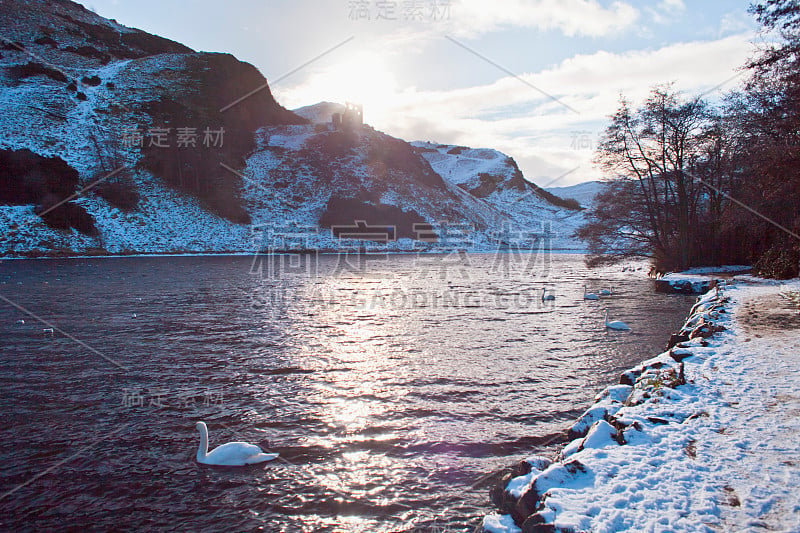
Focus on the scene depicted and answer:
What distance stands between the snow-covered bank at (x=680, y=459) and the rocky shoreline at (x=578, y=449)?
12mm

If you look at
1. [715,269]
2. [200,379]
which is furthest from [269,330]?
[715,269]

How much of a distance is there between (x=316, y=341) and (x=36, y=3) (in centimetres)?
10563

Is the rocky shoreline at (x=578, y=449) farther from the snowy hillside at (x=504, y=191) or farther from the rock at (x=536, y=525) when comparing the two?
the snowy hillside at (x=504, y=191)

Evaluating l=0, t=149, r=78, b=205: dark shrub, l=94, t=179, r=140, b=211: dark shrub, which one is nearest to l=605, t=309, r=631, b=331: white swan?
l=94, t=179, r=140, b=211: dark shrub

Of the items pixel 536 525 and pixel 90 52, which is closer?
pixel 536 525

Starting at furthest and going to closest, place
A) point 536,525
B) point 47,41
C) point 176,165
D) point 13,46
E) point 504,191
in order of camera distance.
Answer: point 504,191 < point 47,41 < point 13,46 < point 176,165 < point 536,525

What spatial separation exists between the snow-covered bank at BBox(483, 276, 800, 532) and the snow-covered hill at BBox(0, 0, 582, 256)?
50542 millimetres

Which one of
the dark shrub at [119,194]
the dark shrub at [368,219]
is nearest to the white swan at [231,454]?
the dark shrub at [119,194]

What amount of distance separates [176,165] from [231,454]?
221ft

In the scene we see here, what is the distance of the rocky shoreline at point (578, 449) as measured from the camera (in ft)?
13.1

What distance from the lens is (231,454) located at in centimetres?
570

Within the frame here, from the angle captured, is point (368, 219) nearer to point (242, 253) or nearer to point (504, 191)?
point (242, 253)

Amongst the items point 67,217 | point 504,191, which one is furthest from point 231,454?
point 504,191

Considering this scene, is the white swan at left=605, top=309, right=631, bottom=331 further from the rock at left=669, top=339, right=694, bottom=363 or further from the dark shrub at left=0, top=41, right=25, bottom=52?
the dark shrub at left=0, top=41, right=25, bottom=52
